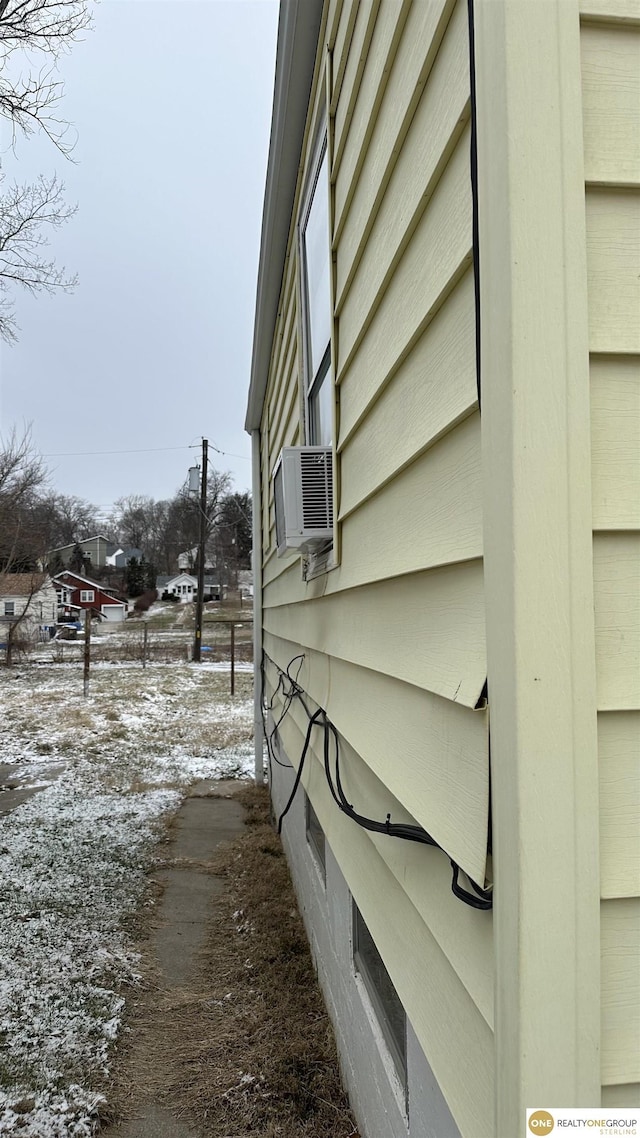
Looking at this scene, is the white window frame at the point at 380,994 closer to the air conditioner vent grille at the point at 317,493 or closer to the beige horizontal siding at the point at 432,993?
the beige horizontal siding at the point at 432,993

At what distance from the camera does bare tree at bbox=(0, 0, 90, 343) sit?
24.8 feet

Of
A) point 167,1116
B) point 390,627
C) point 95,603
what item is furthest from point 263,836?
point 95,603

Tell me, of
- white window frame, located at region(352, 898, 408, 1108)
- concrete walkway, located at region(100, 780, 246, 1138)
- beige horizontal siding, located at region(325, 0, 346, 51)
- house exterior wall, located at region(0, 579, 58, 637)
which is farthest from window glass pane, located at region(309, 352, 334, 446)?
house exterior wall, located at region(0, 579, 58, 637)

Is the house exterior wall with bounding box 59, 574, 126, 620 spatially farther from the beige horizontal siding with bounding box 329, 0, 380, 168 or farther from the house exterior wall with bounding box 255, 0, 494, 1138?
the house exterior wall with bounding box 255, 0, 494, 1138

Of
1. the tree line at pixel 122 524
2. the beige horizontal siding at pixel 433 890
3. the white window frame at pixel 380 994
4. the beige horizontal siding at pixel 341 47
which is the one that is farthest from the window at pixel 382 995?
the tree line at pixel 122 524

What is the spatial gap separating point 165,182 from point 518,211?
17.5 meters

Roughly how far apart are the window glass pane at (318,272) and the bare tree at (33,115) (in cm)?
633

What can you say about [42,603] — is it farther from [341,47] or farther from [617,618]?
[617,618]

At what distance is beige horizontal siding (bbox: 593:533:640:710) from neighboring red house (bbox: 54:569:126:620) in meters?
40.8

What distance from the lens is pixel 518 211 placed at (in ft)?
2.92

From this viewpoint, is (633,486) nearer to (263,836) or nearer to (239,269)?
(263,836)

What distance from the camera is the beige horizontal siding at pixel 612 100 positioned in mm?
919

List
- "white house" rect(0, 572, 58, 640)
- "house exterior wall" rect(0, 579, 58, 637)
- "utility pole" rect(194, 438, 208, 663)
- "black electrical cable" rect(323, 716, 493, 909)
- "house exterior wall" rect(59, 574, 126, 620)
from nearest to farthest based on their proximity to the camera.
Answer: "black electrical cable" rect(323, 716, 493, 909)
"utility pole" rect(194, 438, 208, 663)
"white house" rect(0, 572, 58, 640)
"house exterior wall" rect(0, 579, 58, 637)
"house exterior wall" rect(59, 574, 126, 620)

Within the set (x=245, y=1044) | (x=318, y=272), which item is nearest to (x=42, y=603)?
(x=245, y=1044)
